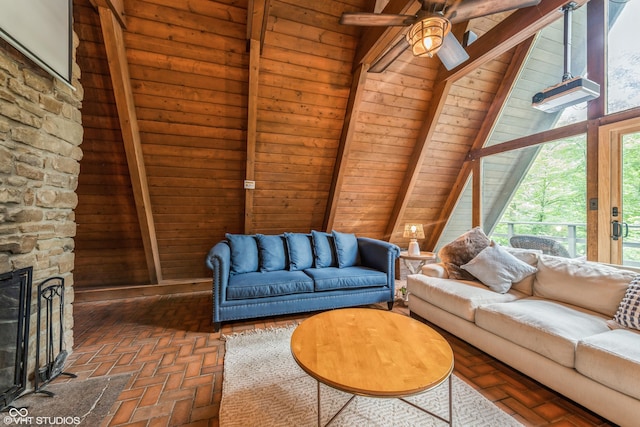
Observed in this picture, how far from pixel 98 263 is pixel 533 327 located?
4506 mm

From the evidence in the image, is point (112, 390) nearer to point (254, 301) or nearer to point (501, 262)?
point (254, 301)

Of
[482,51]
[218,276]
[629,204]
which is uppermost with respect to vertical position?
[482,51]

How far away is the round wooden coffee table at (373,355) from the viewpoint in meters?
1.11

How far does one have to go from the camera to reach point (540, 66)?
3.23 metres

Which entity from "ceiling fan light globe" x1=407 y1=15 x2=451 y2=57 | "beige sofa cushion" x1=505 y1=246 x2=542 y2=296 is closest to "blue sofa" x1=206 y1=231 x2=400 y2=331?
"beige sofa cushion" x1=505 y1=246 x2=542 y2=296

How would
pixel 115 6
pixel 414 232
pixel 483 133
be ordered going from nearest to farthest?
pixel 115 6 → pixel 414 232 → pixel 483 133

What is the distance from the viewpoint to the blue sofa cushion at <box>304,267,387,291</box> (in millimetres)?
2713

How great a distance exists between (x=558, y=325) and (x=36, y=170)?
3.33 meters

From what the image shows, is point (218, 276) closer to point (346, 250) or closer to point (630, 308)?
point (346, 250)

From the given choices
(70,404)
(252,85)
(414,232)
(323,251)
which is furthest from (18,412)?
(414,232)

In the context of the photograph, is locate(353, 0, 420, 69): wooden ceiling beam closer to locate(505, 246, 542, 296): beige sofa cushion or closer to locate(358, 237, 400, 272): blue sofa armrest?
locate(358, 237, 400, 272): blue sofa armrest

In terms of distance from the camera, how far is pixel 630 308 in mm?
1590

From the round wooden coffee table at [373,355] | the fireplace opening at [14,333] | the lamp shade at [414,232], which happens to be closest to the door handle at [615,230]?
the lamp shade at [414,232]

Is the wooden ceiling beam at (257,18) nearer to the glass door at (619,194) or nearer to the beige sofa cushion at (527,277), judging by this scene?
the beige sofa cushion at (527,277)
